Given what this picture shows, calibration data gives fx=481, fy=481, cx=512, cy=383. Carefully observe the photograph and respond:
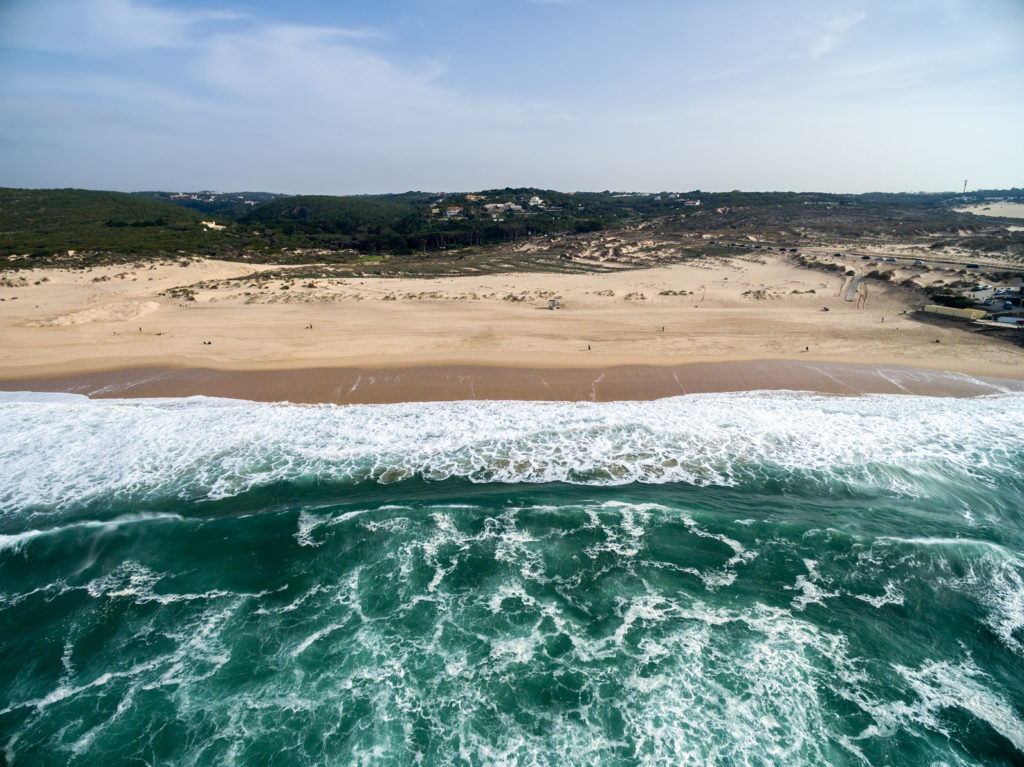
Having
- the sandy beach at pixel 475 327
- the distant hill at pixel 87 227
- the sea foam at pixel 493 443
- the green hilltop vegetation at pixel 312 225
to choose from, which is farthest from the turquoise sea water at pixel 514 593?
the distant hill at pixel 87 227

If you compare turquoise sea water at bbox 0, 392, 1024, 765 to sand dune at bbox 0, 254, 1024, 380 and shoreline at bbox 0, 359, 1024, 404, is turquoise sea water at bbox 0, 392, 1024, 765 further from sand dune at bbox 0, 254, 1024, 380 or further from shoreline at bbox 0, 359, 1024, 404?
sand dune at bbox 0, 254, 1024, 380

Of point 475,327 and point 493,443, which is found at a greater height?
point 475,327

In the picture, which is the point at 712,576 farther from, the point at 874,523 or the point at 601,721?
the point at 874,523

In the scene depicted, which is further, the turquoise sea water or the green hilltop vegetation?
the green hilltop vegetation

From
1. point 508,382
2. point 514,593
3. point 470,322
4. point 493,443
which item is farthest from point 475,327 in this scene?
point 514,593

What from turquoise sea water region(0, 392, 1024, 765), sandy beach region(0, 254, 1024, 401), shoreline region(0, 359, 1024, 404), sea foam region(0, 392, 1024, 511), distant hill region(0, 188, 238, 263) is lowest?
turquoise sea water region(0, 392, 1024, 765)

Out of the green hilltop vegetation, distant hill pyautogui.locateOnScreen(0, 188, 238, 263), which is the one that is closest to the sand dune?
distant hill pyautogui.locateOnScreen(0, 188, 238, 263)

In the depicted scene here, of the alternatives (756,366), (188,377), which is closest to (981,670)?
(756,366)

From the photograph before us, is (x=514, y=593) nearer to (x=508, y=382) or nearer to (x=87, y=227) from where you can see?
(x=508, y=382)
